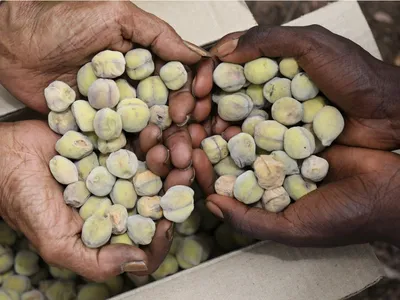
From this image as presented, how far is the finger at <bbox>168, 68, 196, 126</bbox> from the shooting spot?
3.11 feet

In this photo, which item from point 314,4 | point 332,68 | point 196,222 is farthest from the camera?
point 314,4

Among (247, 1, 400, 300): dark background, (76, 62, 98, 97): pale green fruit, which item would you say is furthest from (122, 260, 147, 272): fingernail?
(247, 1, 400, 300): dark background

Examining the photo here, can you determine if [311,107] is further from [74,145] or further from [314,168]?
[74,145]

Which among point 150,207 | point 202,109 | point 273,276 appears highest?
point 202,109

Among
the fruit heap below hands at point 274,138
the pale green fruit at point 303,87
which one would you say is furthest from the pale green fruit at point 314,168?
the pale green fruit at point 303,87

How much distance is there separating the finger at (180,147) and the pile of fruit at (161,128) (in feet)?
0.11

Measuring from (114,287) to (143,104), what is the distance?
0.39 meters

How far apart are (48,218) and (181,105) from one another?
0.28 metres

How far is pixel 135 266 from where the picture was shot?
875 mm

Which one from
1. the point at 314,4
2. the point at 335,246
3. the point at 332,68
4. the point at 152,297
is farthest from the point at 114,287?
the point at 314,4

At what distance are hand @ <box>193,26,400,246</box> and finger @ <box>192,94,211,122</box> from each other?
9 cm

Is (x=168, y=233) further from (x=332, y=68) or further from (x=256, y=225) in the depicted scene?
(x=332, y=68)

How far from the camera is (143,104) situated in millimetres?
948

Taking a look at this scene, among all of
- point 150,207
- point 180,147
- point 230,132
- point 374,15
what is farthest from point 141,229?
point 374,15
